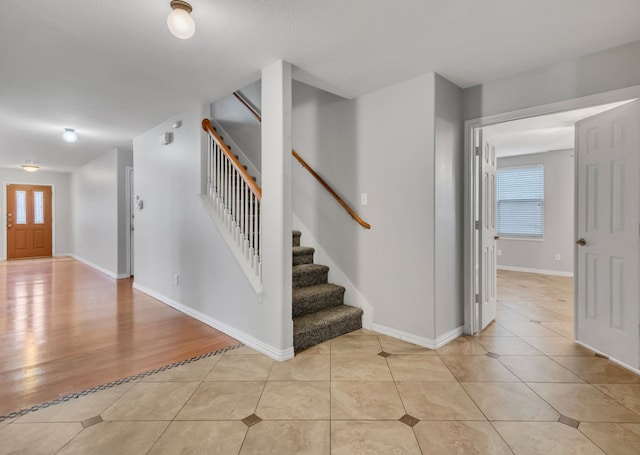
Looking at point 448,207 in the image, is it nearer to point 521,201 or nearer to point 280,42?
point 280,42

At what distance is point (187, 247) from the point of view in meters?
3.91

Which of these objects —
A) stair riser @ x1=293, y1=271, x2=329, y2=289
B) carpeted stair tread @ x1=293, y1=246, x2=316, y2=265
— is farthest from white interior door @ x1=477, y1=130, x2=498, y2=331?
carpeted stair tread @ x1=293, y1=246, x2=316, y2=265

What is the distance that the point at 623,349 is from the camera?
8.21 feet

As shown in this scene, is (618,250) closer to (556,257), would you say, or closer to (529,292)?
(529,292)

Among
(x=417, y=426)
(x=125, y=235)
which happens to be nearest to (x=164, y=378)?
(x=417, y=426)

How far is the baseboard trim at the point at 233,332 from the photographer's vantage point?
2646 millimetres

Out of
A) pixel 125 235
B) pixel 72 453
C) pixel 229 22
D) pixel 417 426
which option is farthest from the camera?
pixel 125 235

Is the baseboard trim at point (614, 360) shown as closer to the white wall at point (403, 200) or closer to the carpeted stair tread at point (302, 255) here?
the white wall at point (403, 200)

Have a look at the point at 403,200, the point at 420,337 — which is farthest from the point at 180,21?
the point at 420,337

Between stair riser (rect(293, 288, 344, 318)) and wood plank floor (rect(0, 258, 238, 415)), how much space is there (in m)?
0.66

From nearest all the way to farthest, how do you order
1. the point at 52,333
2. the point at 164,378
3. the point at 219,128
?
the point at 164,378 → the point at 52,333 → the point at 219,128

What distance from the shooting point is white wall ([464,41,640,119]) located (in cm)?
237

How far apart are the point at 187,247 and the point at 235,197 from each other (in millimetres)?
1052

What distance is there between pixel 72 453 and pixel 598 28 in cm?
380
